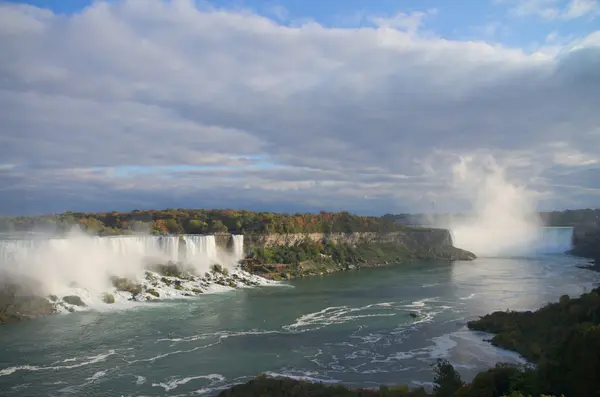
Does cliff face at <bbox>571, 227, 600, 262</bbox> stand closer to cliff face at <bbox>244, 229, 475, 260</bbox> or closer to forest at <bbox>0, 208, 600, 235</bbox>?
cliff face at <bbox>244, 229, 475, 260</bbox>

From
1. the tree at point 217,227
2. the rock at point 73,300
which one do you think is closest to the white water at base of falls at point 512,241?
the tree at point 217,227

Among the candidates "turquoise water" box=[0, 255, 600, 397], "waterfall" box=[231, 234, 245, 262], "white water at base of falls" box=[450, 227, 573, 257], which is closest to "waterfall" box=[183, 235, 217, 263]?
"waterfall" box=[231, 234, 245, 262]

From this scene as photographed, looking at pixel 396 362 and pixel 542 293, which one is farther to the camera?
pixel 542 293

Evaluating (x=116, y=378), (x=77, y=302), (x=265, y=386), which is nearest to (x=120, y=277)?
(x=77, y=302)

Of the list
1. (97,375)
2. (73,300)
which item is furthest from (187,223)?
(97,375)

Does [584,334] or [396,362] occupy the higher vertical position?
[584,334]

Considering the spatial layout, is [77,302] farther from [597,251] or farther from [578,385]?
[597,251]

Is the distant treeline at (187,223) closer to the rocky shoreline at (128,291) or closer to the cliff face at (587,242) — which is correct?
the rocky shoreline at (128,291)

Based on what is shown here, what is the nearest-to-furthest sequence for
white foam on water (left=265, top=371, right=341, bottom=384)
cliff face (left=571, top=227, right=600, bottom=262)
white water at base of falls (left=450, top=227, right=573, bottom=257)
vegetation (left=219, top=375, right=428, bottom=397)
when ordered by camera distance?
vegetation (left=219, top=375, right=428, bottom=397), white foam on water (left=265, top=371, right=341, bottom=384), cliff face (left=571, top=227, right=600, bottom=262), white water at base of falls (left=450, top=227, right=573, bottom=257)
